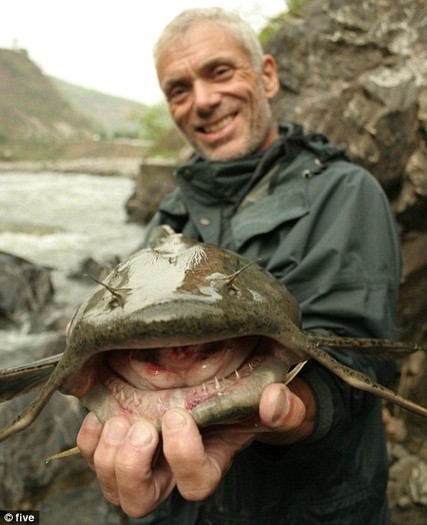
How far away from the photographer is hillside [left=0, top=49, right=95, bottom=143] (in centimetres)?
10594

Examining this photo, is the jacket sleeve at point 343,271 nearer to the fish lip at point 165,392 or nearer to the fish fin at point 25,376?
the fish lip at point 165,392

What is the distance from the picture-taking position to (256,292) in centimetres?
149

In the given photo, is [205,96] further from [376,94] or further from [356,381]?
[376,94]

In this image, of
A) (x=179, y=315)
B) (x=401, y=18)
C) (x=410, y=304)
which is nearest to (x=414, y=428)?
(x=410, y=304)

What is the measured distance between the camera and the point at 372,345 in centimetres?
178

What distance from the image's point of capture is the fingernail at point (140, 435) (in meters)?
1.35

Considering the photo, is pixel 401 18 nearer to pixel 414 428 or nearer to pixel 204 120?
pixel 204 120

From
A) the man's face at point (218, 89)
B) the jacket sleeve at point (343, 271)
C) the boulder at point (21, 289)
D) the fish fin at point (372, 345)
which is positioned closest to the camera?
the fish fin at point (372, 345)

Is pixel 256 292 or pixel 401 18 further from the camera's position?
pixel 401 18

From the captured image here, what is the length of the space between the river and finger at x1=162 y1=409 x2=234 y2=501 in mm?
6627

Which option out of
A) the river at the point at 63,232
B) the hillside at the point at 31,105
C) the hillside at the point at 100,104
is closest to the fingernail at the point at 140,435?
the river at the point at 63,232

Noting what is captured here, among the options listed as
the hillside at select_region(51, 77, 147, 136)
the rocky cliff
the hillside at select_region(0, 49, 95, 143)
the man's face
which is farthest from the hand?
the hillside at select_region(51, 77, 147, 136)

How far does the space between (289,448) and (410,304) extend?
3738 mm

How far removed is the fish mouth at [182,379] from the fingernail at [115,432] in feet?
0.16
